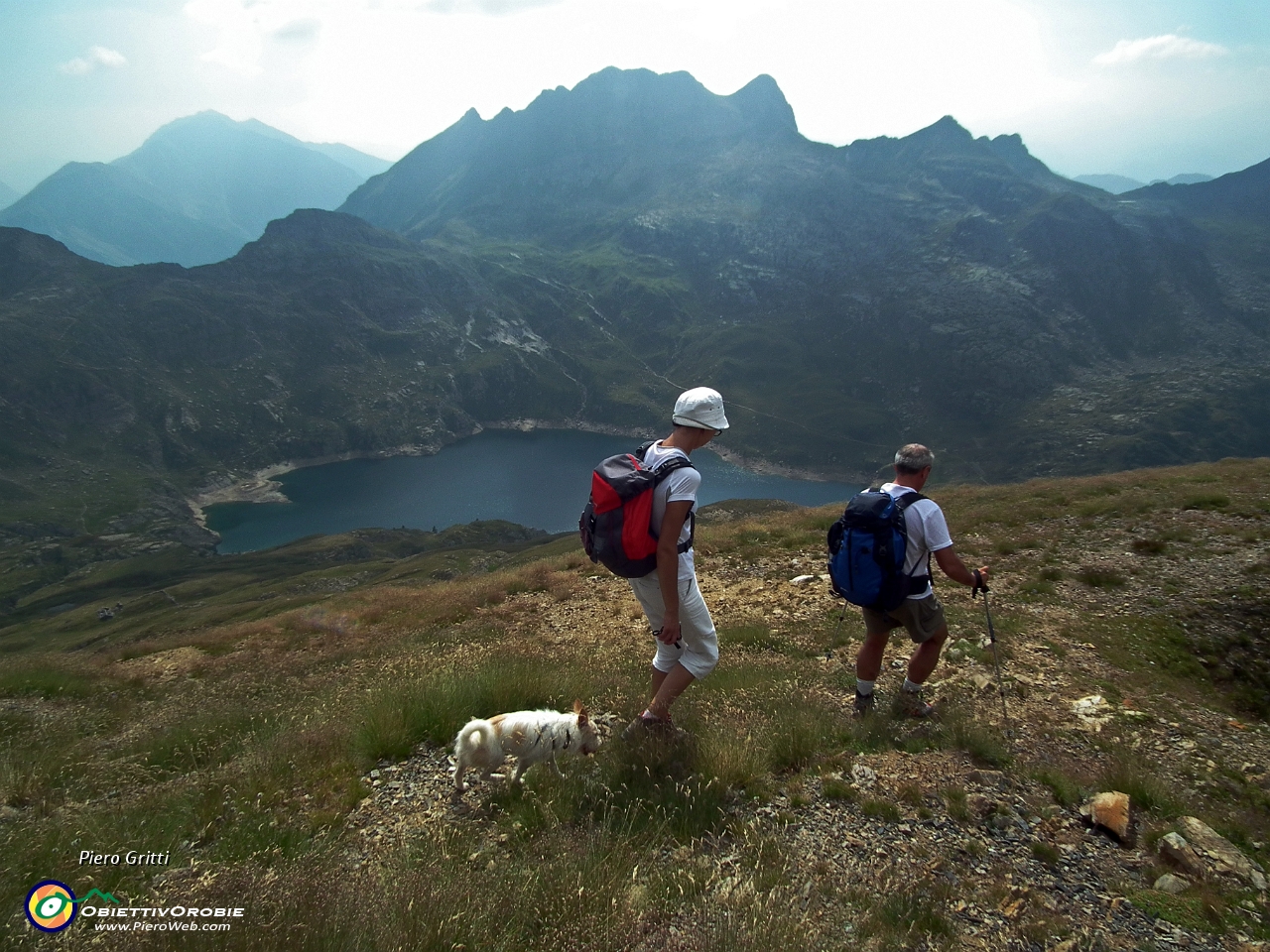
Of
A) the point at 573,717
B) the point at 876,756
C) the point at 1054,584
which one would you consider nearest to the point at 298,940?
the point at 573,717

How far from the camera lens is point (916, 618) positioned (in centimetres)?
646

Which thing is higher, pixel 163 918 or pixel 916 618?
pixel 163 918

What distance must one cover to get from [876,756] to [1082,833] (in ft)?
5.20

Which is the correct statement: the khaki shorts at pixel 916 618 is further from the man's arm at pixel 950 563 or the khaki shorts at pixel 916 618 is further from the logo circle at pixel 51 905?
the logo circle at pixel 51 905

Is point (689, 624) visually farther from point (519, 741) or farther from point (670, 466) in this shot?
point (519, 741)

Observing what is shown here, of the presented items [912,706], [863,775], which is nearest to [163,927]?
[863,775]

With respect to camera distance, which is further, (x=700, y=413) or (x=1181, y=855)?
(x=700, y=413)

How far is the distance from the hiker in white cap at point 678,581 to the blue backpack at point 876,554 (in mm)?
1857

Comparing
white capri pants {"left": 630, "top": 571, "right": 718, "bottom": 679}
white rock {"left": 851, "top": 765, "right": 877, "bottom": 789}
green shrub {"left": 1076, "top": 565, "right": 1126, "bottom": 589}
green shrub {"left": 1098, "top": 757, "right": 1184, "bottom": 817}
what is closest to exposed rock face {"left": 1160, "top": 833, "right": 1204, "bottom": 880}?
green shrub {"left": 1098, "top": 757, "right": 1184, "bottom": 817}

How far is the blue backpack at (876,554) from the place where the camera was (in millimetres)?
6195

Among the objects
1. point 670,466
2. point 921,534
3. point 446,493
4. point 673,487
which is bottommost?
point 446,493

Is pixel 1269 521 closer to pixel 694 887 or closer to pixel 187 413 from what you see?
pixel 694 887

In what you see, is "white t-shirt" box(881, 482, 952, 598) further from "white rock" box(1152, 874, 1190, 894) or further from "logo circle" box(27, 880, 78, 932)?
"logo circle" box(27, 880, 78, 932)

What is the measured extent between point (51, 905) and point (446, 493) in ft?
534
